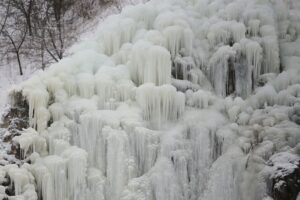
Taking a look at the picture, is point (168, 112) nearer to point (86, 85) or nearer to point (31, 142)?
point (86, 85)

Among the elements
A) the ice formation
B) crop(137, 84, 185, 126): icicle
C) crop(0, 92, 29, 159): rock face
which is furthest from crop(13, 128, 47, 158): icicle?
crop(137, 84, 185, 126): icicle

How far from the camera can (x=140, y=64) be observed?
10.6 m

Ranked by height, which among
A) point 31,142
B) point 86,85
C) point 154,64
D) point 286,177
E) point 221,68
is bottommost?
point 286,177

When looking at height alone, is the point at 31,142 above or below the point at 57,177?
above

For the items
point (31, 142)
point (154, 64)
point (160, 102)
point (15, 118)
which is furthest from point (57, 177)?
point (154, 64)

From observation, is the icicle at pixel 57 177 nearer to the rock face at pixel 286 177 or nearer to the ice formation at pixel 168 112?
the ice formation at pixel 168 112

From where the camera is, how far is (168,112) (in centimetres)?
1012

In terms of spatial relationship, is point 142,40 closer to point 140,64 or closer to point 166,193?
point 140,64

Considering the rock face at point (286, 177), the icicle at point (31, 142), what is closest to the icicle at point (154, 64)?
the icicle at point (31, 142)

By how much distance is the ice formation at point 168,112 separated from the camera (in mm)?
9352

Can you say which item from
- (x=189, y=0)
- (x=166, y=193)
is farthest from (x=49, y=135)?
(x=189, y=0)

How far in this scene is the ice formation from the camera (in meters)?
9.35

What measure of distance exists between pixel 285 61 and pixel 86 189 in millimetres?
5766

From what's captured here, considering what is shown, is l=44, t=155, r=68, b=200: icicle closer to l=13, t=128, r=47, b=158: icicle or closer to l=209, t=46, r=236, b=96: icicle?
l=13, t=128, r=47, b=158: icicle
